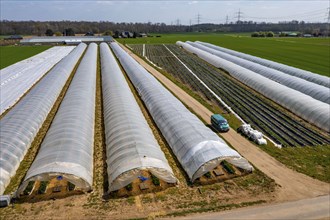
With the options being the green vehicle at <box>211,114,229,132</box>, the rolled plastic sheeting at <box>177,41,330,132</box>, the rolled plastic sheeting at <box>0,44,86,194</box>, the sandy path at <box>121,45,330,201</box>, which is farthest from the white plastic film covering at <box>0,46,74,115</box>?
the rolled plastic sheeting at <box>177,41,330,132</box>

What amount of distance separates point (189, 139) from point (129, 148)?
589 centimetres

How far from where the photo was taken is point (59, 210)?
20.1m

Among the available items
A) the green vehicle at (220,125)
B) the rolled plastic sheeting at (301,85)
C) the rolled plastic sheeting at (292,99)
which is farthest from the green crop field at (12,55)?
the rolled plastic sheeting at (301,85)

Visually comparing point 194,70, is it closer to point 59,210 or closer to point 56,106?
point 56,106

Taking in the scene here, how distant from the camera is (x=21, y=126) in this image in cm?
2900

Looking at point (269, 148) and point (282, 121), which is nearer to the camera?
point (269, 148)

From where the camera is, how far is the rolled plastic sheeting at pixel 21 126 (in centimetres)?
2358

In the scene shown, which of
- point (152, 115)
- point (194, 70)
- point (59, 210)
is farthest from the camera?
point (194, 70)

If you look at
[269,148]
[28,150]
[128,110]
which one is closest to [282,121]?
[269,148]

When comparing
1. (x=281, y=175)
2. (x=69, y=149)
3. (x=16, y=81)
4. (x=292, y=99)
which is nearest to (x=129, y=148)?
(x=69, y=149)

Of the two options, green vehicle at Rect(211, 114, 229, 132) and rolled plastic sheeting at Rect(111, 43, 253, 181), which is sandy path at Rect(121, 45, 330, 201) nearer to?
green vehicle at Rect(211, 114, 229, 132)

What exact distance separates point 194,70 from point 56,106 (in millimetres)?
38904

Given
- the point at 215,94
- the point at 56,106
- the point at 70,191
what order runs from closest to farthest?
the point at 70,191 → the point at 56,106 → the point at 215,94

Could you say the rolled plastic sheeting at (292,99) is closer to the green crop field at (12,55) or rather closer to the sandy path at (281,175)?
the sandy path at (281,175)
